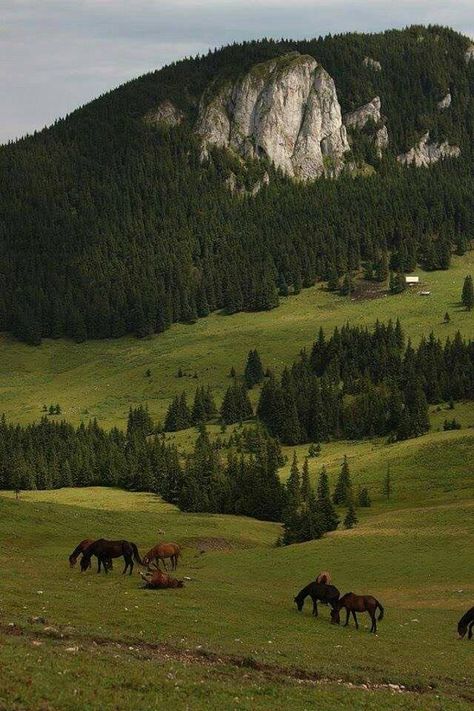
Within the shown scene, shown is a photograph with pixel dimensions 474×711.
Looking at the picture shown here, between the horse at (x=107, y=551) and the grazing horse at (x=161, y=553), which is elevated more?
the horse at (x=107, y=551)

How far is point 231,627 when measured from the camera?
41625mm

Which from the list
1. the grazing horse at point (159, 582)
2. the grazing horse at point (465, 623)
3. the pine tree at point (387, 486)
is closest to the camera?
the grazing horse at point (465, 623)

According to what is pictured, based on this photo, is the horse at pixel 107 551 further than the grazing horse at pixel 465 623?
Yes

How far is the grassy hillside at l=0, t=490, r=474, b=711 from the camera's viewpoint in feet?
93.0

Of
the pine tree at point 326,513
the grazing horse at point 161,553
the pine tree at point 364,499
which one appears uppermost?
the grazing horse at point 161,553

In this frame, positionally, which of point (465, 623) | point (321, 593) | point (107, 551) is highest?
point (107, 551)

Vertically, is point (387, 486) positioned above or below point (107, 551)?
below

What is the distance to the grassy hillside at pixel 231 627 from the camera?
2834cm

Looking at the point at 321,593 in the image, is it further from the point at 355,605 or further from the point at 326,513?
the point at 326,513

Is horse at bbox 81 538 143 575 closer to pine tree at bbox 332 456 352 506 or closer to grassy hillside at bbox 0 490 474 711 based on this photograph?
grassy hillside at bbox 0 490 474 711

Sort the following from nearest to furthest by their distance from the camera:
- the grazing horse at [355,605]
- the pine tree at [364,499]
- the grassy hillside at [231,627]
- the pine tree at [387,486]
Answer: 1. the grassy hillside at [231,627]
2. the grazing horse at [355,605]
3. the pine tree at [364,499]
4. the pine tree at [387,486]

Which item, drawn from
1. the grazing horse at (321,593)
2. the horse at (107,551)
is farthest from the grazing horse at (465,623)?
the horse at (107,551)

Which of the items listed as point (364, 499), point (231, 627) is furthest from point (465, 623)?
point (364, 499)

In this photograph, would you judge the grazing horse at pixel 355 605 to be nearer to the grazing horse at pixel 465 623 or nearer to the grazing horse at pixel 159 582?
the grazing horse at pixel 465 623
